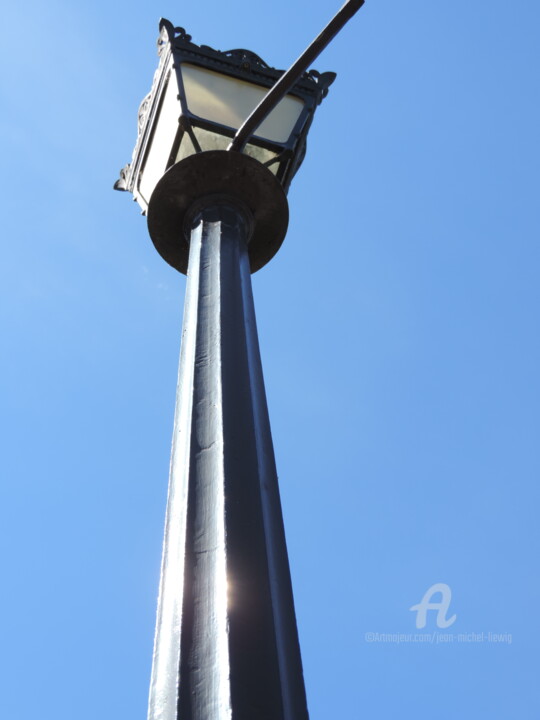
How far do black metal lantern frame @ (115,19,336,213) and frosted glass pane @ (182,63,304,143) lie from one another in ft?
0.07

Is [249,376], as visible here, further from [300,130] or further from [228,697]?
[300,130]

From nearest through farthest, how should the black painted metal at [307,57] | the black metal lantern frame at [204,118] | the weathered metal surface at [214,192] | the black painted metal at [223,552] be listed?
the black painted metal at [223,552], the black painted metal at [307,57], the weathered metal surface at [214,192], the black metal lantern frame at [204,118]

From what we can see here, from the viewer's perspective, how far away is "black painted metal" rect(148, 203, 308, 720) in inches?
73.8

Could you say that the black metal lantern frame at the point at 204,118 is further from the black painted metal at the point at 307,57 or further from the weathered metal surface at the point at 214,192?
the black painted metal at the point at 307,57

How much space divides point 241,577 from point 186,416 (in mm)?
690

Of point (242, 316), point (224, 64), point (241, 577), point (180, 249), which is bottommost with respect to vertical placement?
point (241, 577)

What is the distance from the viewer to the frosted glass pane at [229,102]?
4.40m

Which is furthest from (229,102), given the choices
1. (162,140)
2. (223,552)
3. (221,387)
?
(223,552)

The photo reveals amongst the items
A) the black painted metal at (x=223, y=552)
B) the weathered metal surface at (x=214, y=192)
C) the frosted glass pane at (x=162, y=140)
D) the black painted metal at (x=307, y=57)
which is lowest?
the black painted metal at (x=223, y=552)

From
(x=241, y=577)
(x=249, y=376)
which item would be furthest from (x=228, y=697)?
(x=249, y=376)

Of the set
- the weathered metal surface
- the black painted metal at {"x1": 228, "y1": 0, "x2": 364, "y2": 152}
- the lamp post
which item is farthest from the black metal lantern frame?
the black painted metal at {"x1": 228, "y1": 0, "x2": 364, "y2": 152}

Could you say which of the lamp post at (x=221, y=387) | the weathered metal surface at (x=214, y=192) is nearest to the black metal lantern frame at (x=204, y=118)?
the lamp post at (x=221, y=387)

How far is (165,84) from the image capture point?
470 cm

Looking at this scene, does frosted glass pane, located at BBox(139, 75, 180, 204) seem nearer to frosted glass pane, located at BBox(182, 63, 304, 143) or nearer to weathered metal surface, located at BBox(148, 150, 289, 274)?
frosted glass pane, located at BBox(182, 63, 304, 143)
